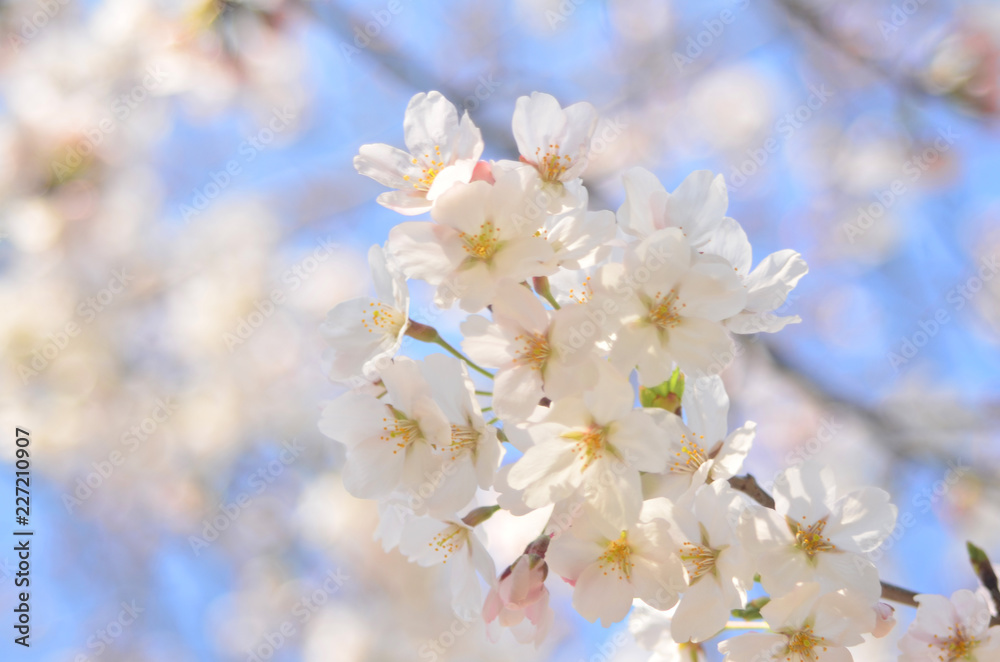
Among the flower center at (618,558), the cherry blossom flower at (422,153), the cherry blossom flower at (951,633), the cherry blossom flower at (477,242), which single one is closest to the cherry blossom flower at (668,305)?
the cherry blossom flower at (477,242)

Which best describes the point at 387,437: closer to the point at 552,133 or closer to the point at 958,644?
the point at 552,133

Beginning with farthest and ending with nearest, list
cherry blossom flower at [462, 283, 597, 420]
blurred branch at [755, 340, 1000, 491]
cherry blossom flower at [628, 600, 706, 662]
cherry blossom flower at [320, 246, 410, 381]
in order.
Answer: blurred branch at [755, 340, 1000, 491] < cherry blossom flower at [628, 600, 706, 662] < cherry blossom flower at [320, 246, 410, 381] < cherry blossom flower at [462, 283, 597, 420]

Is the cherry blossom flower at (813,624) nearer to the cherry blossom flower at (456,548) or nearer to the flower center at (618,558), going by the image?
the flower center at (618,558)

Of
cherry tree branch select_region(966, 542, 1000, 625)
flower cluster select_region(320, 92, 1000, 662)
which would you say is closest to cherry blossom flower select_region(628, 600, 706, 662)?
flower cluster select_region(320, 92, 1000, 662)

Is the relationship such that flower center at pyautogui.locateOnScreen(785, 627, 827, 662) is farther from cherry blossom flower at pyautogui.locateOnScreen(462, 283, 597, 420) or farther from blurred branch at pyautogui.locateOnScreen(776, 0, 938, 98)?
blurred branch at pyautogui.locateOnScreen(776, 0, 938, 98)

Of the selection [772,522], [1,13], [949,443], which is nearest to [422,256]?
[772,522]

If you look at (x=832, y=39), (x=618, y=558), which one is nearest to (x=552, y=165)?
(x=618, y=558)

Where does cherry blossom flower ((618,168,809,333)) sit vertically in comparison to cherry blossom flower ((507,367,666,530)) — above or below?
above
